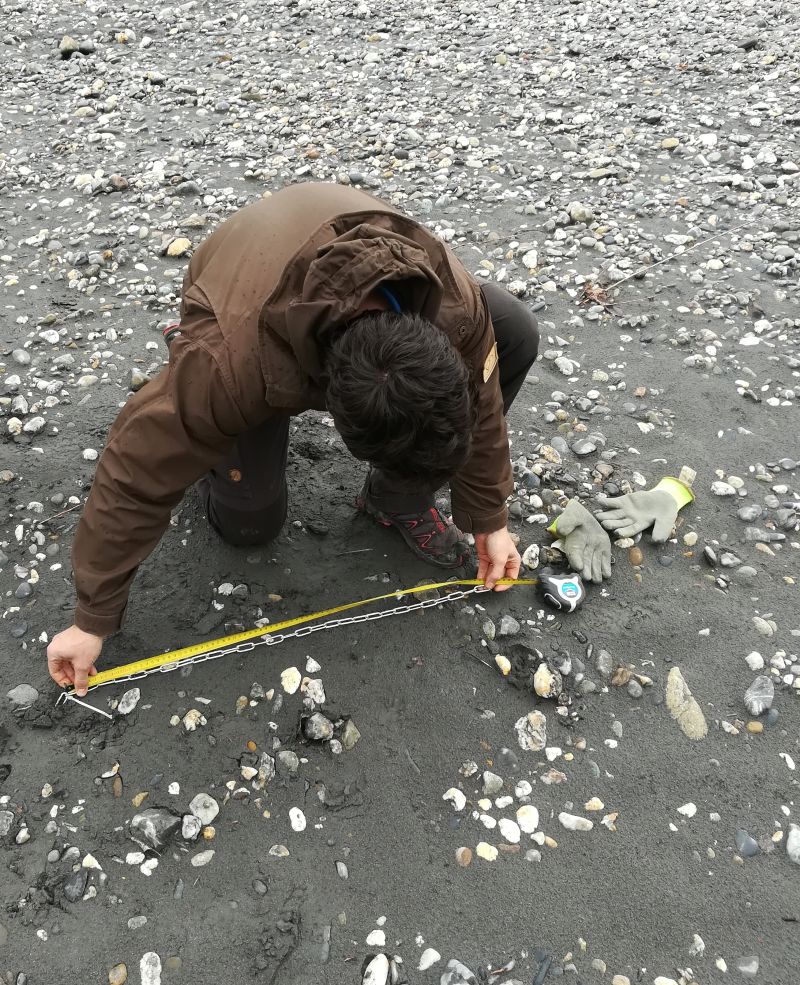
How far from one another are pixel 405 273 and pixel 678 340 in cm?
323

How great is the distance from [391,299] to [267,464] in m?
1.35

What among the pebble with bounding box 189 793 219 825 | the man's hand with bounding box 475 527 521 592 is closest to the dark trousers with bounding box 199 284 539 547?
the man's hand with bounding box 475 527 521 592

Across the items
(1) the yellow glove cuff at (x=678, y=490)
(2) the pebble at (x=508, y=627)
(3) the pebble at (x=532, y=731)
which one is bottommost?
(3) the pebble at (x=532, y=731)

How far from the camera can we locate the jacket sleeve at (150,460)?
2297mm

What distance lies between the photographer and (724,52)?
7.74 metres

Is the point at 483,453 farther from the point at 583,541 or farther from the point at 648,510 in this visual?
the point at 648,510

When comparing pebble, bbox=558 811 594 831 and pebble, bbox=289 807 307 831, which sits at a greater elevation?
pebble, bbox=558 811 594 831

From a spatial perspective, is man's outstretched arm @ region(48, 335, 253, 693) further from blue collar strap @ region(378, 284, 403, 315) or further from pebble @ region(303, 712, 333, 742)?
pebble @ region(303, 712, 333, 742)

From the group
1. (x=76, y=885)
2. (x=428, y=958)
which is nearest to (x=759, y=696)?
(x=428, y=958)

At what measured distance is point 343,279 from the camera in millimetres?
2043

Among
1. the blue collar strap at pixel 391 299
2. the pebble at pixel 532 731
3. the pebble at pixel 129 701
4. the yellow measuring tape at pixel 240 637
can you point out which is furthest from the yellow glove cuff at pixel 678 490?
the pebble at pixel 129 701

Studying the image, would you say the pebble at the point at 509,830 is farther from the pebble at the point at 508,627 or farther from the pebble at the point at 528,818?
the pebble at the point at 508,627

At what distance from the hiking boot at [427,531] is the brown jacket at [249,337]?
103cm

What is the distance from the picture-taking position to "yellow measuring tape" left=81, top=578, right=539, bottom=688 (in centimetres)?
317
